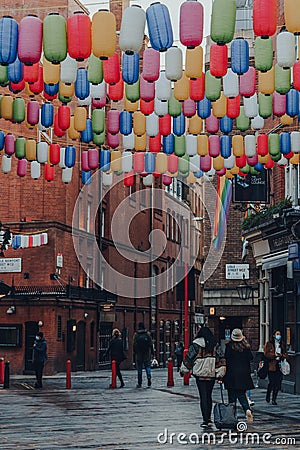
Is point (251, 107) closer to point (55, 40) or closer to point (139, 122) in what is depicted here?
point (139, 122)

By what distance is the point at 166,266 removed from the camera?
216 ft

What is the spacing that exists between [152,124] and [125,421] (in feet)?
21.6

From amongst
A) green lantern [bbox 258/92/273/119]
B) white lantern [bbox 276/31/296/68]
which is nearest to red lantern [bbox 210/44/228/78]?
white lantern [bbox 276/31/296/68]

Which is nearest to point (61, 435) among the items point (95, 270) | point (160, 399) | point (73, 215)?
point (160, 399)

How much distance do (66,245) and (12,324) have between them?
4887 millimetres

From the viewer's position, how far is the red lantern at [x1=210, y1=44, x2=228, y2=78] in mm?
15320

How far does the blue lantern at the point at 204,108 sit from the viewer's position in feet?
61.8

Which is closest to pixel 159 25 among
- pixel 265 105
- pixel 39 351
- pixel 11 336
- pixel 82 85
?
pixel 82 85

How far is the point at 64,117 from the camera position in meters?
20.2

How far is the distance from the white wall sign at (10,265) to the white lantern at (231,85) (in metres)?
26.5

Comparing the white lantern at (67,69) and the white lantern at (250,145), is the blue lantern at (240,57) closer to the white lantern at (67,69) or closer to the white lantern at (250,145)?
the white lantern at (67,69)

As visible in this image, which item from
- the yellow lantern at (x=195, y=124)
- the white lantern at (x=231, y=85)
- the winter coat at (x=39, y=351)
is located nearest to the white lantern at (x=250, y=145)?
the yellow lantern at (x=195, y=124)

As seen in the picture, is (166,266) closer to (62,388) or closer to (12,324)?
(12,324)

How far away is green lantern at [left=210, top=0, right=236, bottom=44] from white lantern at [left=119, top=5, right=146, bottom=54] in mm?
1291
